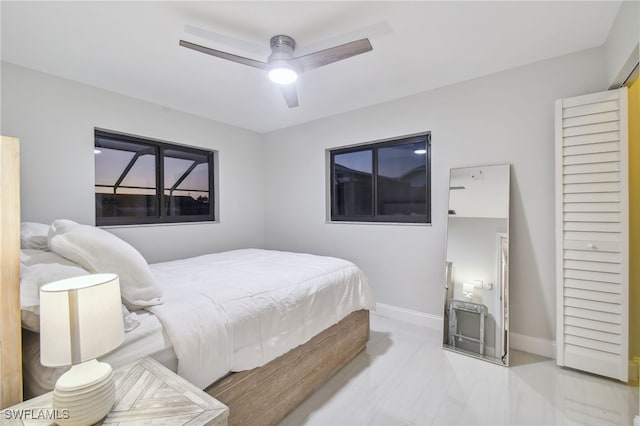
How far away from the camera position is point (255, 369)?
1436 millimetres

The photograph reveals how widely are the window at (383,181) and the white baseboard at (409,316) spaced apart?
0.98 meters

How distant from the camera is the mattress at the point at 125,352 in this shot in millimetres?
979

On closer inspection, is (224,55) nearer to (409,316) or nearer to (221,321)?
(221,321)

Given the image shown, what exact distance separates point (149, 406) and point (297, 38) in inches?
85.0

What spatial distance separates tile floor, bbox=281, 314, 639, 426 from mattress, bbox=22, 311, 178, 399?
90 centimetres

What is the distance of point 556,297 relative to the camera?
2.10m

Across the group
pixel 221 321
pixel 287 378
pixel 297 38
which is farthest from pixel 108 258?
pixel 297 38

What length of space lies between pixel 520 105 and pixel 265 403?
2.95 metres

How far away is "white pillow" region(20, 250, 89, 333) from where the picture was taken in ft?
3.14

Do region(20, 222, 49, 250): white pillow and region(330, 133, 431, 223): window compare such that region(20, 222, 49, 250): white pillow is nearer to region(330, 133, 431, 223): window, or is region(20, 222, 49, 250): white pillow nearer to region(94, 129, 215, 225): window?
region(94, 129, 215, 225): window

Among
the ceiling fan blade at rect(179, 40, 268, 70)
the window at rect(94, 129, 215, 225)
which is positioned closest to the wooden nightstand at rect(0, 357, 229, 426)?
the ceiling fan blade at rect(179, 40, 268, 70)

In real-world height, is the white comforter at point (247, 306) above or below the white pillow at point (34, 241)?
below

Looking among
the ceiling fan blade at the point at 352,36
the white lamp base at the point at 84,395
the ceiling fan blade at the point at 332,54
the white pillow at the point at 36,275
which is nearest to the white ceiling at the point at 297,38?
the ceiling fan blade at the point at 352,36

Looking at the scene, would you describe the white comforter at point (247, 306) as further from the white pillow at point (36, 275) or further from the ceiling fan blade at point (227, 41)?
the ceiling fan blade at point (227, 41)
